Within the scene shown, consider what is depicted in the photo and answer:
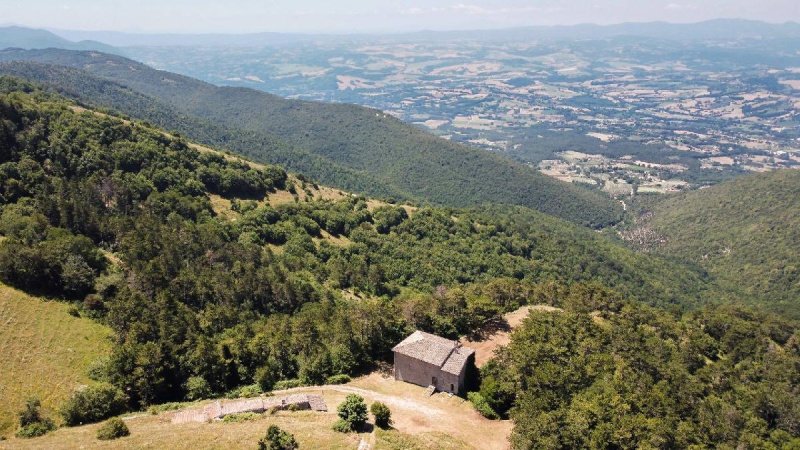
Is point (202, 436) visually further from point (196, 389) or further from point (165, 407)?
point (196, 389)

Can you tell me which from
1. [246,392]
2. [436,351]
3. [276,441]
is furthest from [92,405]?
[436,351]

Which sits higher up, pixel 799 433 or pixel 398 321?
pixel 398 321

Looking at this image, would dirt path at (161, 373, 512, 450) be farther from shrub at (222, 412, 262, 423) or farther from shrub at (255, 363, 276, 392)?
shrub at (222, 412, 262, 423)

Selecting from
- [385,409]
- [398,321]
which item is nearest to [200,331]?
[398,321]

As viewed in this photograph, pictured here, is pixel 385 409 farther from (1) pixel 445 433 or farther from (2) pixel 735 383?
(2) pixel 735 383

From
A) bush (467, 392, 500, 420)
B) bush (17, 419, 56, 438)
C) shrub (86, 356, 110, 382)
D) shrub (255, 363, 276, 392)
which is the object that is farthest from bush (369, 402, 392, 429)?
shrub (86, 356, 110, 382)
